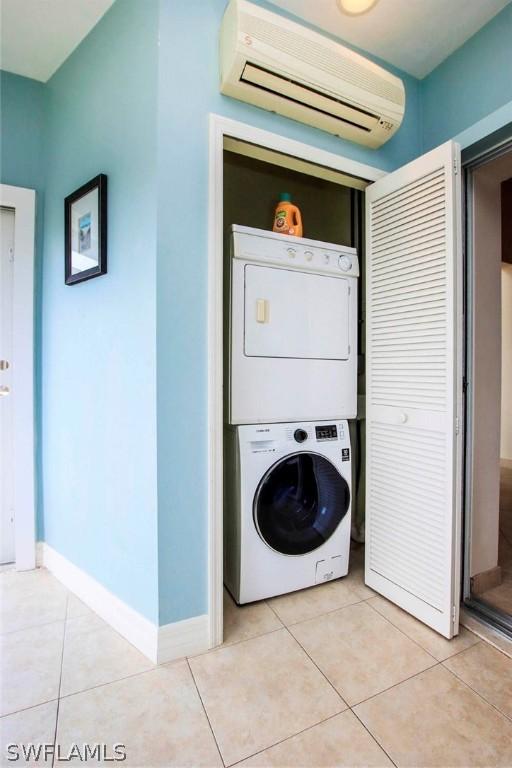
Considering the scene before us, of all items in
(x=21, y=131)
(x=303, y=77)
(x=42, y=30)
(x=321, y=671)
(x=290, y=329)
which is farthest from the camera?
(x=21, y=131)

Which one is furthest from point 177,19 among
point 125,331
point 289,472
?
point 289,472

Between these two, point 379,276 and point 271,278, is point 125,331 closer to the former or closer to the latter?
point 271,278

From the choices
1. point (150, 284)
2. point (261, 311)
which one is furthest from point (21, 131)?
Answer: point (261, 311)

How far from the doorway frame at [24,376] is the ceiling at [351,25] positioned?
66 centimetres

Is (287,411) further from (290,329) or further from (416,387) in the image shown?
(416,387)

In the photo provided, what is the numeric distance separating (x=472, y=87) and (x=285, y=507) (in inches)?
87.2

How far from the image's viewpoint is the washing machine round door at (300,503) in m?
1.72

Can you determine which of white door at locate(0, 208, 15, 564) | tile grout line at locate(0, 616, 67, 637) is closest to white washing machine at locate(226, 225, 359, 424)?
tile grout line at locate(0, 616, 67, 637)

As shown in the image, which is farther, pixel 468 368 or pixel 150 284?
pixel 468 368

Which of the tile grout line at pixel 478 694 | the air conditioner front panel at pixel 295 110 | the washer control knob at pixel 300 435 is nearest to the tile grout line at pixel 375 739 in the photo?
the tile grout line at pixel 478 694

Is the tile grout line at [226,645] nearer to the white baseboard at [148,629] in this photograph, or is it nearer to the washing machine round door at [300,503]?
the white baseboard at [148,629]

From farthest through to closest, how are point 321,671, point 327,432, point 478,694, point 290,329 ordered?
point 327,432, point 290,329, point 321,671, point 478,694

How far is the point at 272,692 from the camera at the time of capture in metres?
1.24

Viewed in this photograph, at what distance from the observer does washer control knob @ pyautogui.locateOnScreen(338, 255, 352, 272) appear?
1898 mm
